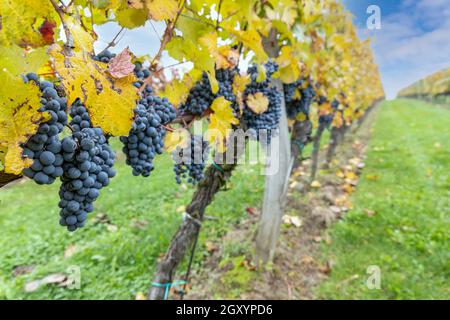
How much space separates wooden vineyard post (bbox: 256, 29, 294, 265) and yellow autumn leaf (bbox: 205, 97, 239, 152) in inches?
49.7

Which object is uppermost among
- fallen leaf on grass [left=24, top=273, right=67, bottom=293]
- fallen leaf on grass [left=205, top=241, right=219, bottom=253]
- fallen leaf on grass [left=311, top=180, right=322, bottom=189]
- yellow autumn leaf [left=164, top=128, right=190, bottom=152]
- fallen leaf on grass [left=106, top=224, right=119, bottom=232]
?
yellow autumn leaf [left=164, top=128, right=190, bottom=152]

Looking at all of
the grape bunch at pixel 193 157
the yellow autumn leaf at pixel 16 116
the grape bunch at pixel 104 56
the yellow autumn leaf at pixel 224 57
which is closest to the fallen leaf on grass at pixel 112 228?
the grape bunch at pixel 193 157

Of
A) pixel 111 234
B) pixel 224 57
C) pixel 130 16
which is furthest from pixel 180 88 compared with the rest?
pixel 111 234

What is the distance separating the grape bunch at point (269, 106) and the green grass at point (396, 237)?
183cm

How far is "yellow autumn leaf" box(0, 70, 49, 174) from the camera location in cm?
64

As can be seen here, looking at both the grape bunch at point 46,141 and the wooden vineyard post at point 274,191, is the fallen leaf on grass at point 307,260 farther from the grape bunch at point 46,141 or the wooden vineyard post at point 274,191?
the grape bunch at point 46,141

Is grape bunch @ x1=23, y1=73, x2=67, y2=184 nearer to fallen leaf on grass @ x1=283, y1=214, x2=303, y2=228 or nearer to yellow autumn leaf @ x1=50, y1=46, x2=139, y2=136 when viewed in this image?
yellow autumn leaf @ x1=50, y1=46, x2=139, y2=136

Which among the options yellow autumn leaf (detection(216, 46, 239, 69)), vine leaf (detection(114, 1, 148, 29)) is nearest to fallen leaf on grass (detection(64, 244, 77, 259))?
yellow autumn leaf (detection(216, 46, 239, 69))

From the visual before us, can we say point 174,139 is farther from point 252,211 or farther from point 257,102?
point 252,211

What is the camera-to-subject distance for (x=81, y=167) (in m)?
0.76

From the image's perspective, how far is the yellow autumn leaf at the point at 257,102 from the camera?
202 cm

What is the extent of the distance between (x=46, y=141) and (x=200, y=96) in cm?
101
